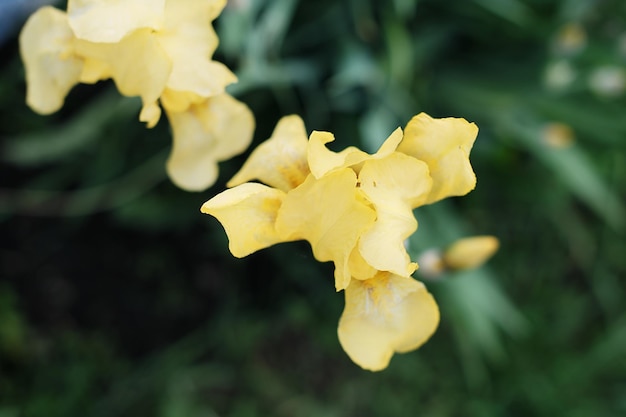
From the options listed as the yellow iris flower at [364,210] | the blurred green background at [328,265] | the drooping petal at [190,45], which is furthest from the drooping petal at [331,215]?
the blurred green background at [328,265]

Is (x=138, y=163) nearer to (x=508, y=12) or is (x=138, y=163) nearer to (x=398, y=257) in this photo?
(x=508, y=12)

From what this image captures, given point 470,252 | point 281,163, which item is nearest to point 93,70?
point 281,163

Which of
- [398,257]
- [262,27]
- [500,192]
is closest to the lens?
[398,257]

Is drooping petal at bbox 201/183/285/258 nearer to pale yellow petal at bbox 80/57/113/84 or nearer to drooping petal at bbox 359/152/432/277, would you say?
drooping petal at bbox 359/152/432/277

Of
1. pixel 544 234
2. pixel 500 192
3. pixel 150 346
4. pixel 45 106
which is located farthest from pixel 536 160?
pixel 45 106

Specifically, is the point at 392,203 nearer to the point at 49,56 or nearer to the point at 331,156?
the point at 331,156

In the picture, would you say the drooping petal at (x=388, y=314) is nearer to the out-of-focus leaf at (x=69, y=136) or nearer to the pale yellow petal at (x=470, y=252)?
the pale yellow petal at (x=470, y=252)
